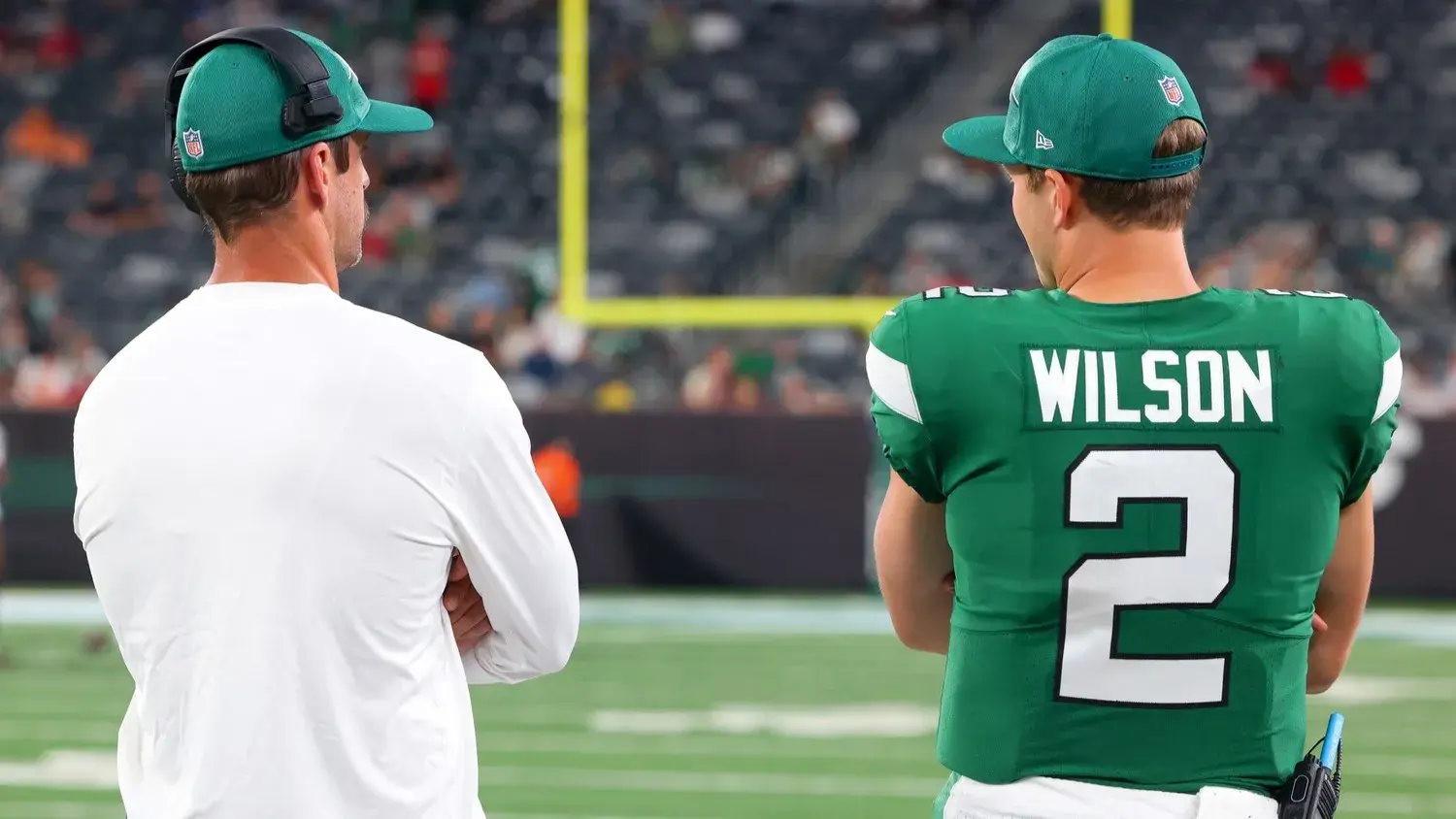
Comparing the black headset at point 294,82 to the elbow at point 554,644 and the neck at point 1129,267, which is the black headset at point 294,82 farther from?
the neck at point 1129,267

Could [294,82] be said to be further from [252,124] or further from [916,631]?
[916,631]

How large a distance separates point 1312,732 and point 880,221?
6.17 m

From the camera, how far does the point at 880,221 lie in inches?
496

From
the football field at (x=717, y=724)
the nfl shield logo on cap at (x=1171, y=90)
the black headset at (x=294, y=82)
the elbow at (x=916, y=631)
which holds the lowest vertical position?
the football field at (x=717, y=724)

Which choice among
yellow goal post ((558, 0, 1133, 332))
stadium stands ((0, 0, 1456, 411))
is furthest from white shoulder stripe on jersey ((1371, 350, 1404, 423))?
stadium stands ((0, 0, 1456, 411))

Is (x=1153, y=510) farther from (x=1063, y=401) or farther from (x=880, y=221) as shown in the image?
(x=880, y=221)

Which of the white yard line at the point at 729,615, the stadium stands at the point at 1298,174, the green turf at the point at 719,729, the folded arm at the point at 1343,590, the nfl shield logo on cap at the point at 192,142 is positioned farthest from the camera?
the stadium stands at the point at 1298,174

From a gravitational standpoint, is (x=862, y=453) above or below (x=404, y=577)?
below

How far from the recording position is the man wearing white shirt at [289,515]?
1.85 metres

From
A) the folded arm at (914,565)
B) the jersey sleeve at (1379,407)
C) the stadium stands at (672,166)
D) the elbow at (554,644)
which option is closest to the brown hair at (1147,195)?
the jersey sleeve at (1379,407)

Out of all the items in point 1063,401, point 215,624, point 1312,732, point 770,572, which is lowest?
point 770,572

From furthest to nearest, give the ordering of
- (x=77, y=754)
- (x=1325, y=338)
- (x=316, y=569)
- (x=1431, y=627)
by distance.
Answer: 1. (x=1431, y=627)
2. (x=77, y=754)
3. (x=1325, y=338)
4. (x=316, y=569)

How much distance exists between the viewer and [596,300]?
12.0 metres

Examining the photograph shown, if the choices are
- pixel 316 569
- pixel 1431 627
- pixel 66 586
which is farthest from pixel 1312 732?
pixel 66 586
